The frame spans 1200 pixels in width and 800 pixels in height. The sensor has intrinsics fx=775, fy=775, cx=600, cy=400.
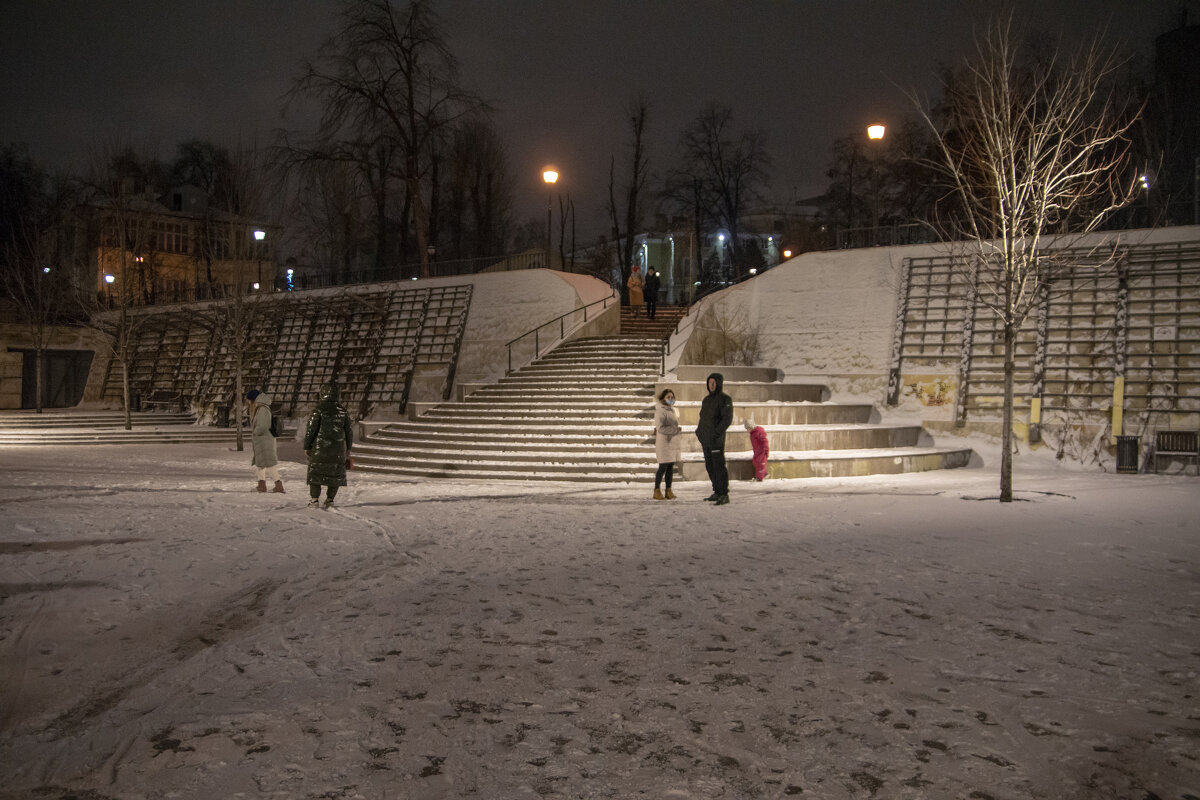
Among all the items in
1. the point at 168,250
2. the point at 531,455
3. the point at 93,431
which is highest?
the point at 168,250

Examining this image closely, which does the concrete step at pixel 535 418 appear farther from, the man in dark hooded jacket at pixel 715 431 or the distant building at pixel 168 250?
the distant building at pixel 168 250

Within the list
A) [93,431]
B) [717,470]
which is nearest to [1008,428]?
[717,470]

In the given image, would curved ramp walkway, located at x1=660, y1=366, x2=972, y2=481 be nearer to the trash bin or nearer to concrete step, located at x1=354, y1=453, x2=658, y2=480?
concrete step, located at x1=354, y1=453, x2=658, y2=480

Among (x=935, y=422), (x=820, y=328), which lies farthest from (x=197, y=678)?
(x=820, y=328)

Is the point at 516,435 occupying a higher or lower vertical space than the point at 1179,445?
lower

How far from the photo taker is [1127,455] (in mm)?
14547

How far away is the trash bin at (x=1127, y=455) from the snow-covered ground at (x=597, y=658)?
267 inches

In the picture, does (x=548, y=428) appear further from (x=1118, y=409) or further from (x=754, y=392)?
(x=1118, y=409)

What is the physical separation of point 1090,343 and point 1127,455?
294 cm

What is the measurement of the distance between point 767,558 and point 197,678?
14.9 ft

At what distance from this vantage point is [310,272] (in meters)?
31.3

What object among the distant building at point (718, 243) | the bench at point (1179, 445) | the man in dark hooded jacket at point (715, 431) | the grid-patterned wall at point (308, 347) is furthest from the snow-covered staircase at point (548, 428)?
the distant building at point (718, 243)

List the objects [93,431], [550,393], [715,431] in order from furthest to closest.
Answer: [93,431] < [550,393] < [715,431]

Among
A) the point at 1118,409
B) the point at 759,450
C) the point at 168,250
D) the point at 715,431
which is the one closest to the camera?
the point at 715,431
